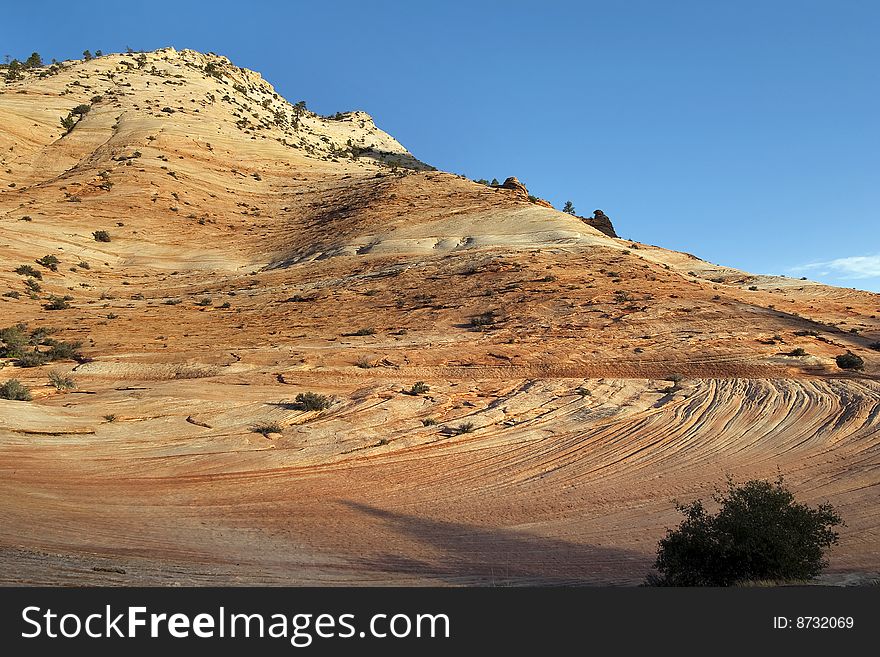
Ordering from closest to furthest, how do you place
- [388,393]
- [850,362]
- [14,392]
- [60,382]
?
[14,392] < [388,393] < [60,382] < [850,362]

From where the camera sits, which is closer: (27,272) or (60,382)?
(60,382)

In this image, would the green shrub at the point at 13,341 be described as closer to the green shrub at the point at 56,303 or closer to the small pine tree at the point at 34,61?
the green shrub at the point at 56,303

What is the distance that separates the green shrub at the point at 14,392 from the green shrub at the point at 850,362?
24316mm

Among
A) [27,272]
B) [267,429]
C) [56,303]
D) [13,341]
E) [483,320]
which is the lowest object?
[267,429]

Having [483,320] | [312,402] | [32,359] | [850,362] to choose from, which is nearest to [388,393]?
[312,402]

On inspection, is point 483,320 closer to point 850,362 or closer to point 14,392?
point 850,362

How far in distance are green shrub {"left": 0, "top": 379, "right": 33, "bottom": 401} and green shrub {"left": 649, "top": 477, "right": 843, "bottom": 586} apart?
1586cm

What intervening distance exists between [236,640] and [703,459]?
11246 mm

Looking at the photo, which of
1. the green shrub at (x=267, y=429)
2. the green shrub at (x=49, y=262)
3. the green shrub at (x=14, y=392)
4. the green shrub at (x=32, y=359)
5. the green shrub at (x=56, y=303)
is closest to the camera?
the green shrub at (x=267, y=429)

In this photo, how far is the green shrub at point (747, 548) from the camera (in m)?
7.33

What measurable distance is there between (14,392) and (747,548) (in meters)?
17.1

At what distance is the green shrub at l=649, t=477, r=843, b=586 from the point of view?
7328mm

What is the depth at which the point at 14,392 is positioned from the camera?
616 inches

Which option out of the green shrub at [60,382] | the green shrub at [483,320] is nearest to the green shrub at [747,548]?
the green shrub at [60,382]
